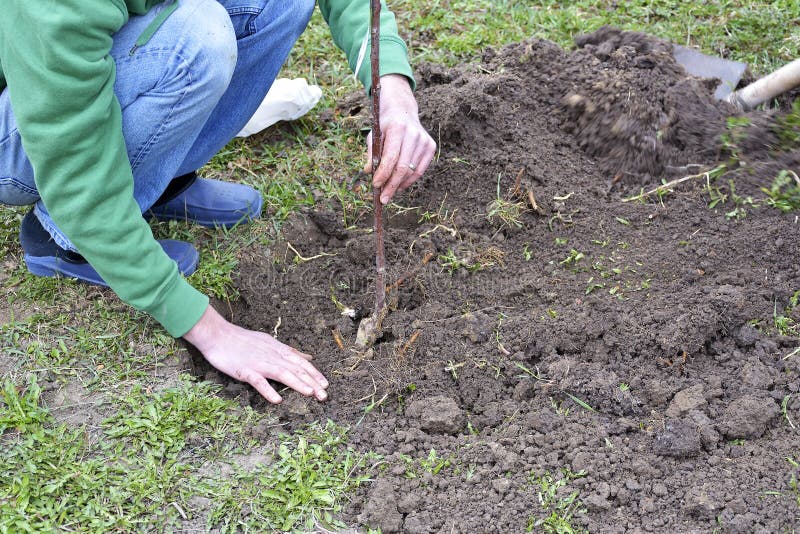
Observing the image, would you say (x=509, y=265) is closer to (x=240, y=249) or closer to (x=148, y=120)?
(x=240, y=249)

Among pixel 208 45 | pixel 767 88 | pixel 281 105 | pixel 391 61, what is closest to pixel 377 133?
pixel 391 61

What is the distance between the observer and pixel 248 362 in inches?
83.4

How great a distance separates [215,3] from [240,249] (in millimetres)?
847

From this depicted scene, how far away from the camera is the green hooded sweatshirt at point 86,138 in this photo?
164cm

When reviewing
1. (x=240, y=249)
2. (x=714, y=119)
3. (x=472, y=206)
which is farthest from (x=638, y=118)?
(x=240, y=249)

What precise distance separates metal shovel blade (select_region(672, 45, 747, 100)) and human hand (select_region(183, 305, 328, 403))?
2.08 metres

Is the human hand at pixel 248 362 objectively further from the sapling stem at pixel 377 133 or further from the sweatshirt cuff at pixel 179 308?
the sapling stem at pixel 377 133

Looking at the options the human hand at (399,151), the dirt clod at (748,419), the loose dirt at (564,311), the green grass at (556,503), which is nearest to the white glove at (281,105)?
the loose dirt at (564,311)

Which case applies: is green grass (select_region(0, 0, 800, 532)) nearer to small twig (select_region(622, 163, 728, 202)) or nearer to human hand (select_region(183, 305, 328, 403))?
human hand (select_region(183, 305, 328, 403))

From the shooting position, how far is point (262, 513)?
1.84m

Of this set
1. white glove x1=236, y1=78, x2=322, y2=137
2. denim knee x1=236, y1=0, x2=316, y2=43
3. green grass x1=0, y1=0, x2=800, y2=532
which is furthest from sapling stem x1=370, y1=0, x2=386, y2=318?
white glove x1=236, y1=78, x2=322, y2=137

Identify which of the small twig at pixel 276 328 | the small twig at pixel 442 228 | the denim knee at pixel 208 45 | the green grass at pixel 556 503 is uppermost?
the denim knee at pixel 208 45

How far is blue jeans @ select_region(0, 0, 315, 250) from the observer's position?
1.98m

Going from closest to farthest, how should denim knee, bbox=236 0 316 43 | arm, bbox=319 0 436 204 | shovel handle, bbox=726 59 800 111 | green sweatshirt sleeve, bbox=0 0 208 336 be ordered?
green sweatshirt sleeve, bbox=0 0 208 336 → arm, bbox=319 0 436 204 → denim knee, bbox=236 0 316 43 → shovel handle, bbox=726 59 800 111
